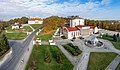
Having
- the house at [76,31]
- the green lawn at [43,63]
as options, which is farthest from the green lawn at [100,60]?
the house at [76,31]

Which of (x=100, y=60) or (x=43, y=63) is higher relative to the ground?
(x=43, y=63)

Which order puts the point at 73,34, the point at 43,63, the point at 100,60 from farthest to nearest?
the point at 73,34 → the point at 100,60 → the point at 43,63

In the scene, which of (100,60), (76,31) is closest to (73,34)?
(76,31)

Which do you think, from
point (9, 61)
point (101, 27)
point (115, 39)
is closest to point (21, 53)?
point (9, 61)

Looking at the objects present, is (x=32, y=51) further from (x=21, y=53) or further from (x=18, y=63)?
(x=18, y=63)

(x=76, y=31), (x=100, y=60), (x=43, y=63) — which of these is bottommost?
(x=100, y=60)

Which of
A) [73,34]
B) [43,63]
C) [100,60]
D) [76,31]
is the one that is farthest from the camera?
[76,31]

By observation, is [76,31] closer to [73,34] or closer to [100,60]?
[73,34]

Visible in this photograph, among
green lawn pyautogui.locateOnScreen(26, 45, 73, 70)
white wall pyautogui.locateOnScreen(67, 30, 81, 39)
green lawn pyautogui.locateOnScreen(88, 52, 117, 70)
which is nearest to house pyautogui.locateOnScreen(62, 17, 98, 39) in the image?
white wall pyautogui.locateOnScreen(67, 30, 81, 39)

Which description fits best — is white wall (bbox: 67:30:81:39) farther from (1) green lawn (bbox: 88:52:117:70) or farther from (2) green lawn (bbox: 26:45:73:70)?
(1) green lawn (bbox: 88:52:117:70)

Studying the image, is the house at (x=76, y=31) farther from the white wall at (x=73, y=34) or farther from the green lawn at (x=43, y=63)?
the green lawn at (x=43, y=63)
